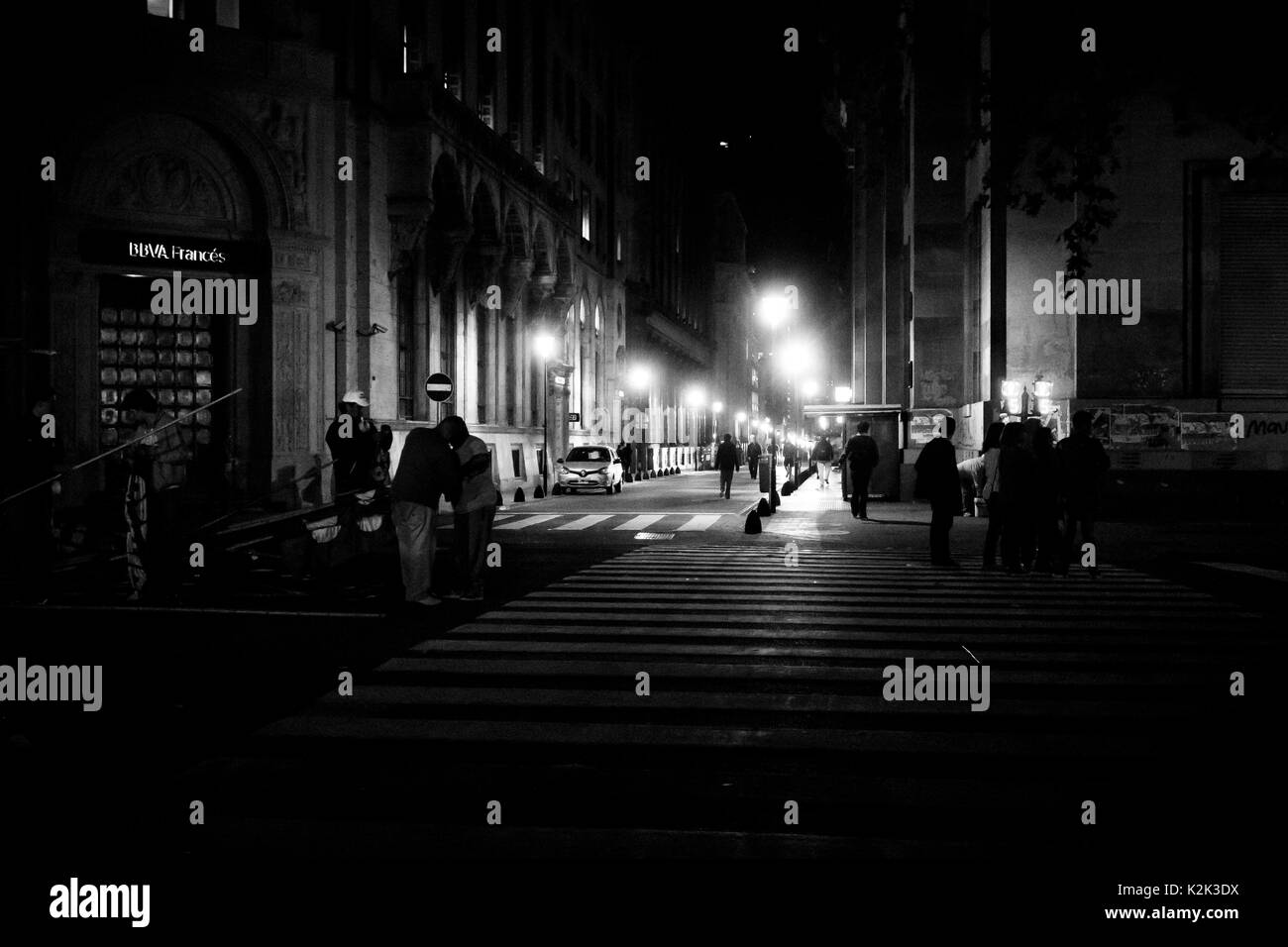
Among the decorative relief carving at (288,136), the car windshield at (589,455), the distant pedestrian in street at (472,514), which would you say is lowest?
the distant pedestrian in street at (472,514)

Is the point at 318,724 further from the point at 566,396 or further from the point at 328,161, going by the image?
the point at 566,396

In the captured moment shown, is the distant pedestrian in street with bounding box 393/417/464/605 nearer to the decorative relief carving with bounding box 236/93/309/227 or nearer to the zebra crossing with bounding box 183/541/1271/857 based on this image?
the zebra crossing with bounding box 183/541/1271/857

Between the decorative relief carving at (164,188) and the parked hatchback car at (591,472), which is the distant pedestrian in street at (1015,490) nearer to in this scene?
the decorative relief carving at (164,188)

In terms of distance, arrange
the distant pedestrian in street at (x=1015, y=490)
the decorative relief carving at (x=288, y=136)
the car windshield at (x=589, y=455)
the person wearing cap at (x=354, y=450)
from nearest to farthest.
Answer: the distant pedestrian in street at (x=1015, y=490) < the person wearing cap at (x=354, y=450) < the decorative relief carving at (x=288, y=136) < the car windshield at (x=589, y=455)

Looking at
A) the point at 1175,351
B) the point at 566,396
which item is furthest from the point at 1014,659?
the point at 566,396

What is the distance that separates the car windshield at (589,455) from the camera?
3966 cm

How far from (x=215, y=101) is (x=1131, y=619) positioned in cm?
2171

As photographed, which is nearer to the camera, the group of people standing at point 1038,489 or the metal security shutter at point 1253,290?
the group of people standing at point 1038,489

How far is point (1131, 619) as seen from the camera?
10414 mm

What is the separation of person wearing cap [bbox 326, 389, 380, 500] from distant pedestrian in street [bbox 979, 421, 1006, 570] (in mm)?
8534

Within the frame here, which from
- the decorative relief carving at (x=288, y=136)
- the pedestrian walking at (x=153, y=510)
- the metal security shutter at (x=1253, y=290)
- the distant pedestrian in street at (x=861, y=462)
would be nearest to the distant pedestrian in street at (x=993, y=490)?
the distant pedestrian in street at (x=861, y=462)

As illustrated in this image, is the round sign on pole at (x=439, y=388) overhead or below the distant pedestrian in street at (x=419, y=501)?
overhead

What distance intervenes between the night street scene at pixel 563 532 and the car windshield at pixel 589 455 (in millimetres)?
86

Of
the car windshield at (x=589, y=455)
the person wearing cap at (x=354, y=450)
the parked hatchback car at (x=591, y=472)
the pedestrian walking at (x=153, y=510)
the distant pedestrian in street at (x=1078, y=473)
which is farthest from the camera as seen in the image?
the car windshield at (x=589, y=455)
